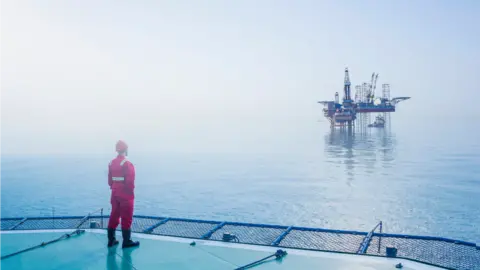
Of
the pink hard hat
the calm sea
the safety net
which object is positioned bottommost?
the calm sea

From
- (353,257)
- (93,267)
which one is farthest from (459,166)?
(93,267)

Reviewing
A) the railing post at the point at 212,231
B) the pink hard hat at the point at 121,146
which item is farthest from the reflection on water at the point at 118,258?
the pink hard hat at the point at 121,146

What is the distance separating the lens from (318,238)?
183 inches

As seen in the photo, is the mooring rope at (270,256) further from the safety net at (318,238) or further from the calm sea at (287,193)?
the calm sea at (287,193)

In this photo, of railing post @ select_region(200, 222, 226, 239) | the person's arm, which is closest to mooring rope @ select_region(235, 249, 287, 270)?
railing post @ select_region(200, 222, 226, 239)

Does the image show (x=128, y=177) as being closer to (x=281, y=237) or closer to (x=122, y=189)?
(x=122, y=189)

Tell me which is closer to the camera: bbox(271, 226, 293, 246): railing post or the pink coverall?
the pink coverall

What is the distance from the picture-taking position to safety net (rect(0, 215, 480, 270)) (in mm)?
3826

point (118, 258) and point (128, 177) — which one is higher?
point (128, 177)

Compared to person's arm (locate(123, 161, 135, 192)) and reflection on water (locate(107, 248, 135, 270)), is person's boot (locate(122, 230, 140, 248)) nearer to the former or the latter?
reflection on water (locate(107, 248, 135, 270))

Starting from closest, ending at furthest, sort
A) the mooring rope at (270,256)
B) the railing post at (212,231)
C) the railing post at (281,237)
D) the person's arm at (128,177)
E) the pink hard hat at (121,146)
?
the mooring rope at (270,256), the person's arm at (128,177), the pink hard hat at (121,146), the railing post at (281,237), the railing post at (212,231)

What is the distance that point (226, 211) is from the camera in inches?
467

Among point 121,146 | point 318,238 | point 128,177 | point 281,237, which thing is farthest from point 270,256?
point 121,146

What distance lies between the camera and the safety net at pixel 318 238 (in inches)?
151
